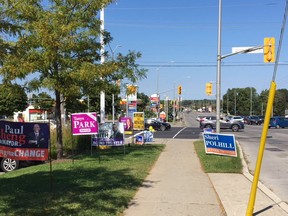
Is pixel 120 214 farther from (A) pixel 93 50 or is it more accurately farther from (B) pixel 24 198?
(A) pixel 93 50

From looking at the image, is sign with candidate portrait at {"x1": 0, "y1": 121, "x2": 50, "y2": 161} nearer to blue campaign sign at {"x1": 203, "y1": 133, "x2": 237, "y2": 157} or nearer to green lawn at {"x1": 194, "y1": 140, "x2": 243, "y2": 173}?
green lawn at {"x1": 194, "y1": 140, "x2": 243, "y2": 173}

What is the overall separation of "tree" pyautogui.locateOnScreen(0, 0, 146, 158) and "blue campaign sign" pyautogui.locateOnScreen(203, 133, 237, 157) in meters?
4.16

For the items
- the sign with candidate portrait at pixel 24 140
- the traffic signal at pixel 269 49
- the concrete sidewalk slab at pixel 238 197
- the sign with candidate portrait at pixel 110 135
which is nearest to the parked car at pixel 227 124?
the traffic signal at pixel 269 49

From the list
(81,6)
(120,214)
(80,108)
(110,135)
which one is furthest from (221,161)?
(120,214)

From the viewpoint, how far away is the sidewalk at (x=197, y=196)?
7.31m

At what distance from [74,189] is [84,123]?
18.7 ft

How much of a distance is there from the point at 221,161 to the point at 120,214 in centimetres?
796

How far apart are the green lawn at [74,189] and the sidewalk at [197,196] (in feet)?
1.09

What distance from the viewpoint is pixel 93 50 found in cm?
1510

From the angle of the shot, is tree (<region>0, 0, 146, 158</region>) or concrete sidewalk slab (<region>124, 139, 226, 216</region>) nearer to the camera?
concrete sidewalk slab (<region>124, 139, 226, 216</region>)

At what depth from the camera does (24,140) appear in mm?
7902

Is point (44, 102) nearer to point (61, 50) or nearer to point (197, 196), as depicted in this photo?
point (61, 50)

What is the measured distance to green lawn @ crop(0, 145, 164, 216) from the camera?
6.97 metres

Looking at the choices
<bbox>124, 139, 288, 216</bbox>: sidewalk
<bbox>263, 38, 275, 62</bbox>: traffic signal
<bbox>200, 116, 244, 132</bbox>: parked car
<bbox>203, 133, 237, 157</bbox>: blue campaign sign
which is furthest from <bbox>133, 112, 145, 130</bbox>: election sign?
<bbox>200, 116, 244, 132</bbox>: parked car
